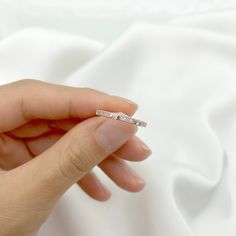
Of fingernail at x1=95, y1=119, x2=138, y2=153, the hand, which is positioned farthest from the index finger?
fingernail at x1=95, y1=119, x2=138, y2=153

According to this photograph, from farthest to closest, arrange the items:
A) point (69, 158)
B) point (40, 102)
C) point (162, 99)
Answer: point (162, 99), point (40, 102), point (69, 158)

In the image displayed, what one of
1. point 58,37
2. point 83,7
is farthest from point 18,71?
point 83,7

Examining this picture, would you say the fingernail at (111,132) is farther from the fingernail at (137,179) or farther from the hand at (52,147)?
the fingernail at (137,179)

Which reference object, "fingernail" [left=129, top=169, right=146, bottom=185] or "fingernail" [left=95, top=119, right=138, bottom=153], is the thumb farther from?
"fingernail" [left=129, top=169, right=146, bottom=185]

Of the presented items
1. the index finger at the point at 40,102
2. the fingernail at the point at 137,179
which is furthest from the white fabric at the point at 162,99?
the index finger at the point at 40,102

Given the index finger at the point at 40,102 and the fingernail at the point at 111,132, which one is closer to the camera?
the fingernail at the point at 111,132

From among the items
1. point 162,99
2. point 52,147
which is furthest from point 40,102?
point 162,99

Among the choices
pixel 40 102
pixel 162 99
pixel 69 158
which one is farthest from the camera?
pixel 162 99

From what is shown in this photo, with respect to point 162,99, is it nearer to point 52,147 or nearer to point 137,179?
point 137,179
